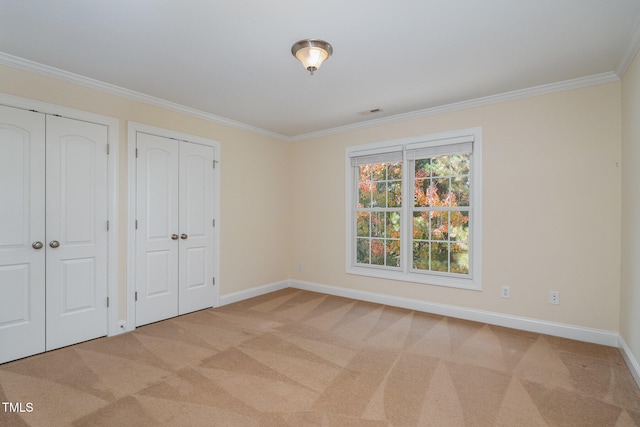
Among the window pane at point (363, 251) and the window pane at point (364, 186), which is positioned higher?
the window pane at point (364, 186)

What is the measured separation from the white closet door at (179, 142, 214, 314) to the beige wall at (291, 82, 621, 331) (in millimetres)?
2885

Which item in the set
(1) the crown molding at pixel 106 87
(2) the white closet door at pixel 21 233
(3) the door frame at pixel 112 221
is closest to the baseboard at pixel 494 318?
(3) the door frame at pixel 112 221

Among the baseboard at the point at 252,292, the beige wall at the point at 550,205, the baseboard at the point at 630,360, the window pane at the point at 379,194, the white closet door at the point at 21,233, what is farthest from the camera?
the window pane at the point at 379,194

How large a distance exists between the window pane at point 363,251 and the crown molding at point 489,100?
68.8 inches

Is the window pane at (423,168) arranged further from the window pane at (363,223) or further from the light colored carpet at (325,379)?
the light colored carpet at (325,379)

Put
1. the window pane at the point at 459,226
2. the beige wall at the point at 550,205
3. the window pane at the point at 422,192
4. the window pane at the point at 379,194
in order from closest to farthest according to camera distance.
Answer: the beige wall at the point at 550,205 → the window pane at the point at 459,226 → the window pane at the point at 422,192 → the window pane at the point at 379,194

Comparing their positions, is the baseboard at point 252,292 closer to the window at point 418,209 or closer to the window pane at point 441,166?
A: the window at point 418,209

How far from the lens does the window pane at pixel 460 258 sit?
3900mm

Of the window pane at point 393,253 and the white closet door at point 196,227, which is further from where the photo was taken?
the window pane at point 393,253

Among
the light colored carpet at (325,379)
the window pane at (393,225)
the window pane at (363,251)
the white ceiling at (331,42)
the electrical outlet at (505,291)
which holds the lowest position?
the light colored carpet at (325,379)

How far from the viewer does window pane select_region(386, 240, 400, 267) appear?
4449 millimetres

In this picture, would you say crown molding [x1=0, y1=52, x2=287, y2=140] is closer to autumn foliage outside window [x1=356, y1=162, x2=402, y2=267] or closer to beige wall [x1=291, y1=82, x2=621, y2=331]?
autumn foliage outside window [x1=356, y1=162, x2=402, y2=267]

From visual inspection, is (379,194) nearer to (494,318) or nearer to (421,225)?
(421,225)

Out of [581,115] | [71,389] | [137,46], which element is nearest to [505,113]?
[581,115]
